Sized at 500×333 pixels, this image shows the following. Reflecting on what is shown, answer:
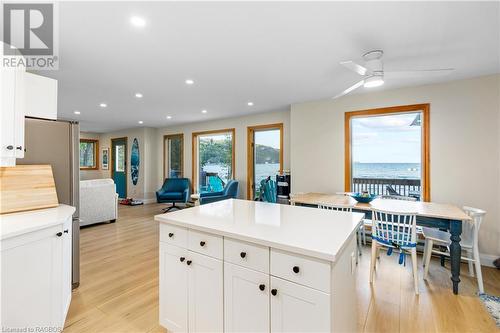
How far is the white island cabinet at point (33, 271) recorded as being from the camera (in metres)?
1.39

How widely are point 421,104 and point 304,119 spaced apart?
6.06ft

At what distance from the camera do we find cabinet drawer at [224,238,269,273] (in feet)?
4.13

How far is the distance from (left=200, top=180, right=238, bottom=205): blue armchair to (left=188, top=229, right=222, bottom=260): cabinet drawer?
12.4 feet

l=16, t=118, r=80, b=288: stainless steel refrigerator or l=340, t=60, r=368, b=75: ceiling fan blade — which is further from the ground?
l=340, t=60, r=368, b=75: ceiling fan blade

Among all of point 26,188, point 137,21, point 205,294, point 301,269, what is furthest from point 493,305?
point 26,188

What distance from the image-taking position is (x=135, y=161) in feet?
25.8

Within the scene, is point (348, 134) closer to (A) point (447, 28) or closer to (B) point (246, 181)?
(A) point (447, 28)

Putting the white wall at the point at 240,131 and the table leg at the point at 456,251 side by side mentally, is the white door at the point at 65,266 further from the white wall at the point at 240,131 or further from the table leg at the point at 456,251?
the white wall at the point at 240,131

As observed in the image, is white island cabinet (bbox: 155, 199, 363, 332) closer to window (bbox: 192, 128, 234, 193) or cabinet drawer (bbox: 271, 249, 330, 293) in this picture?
cabinet drawer (bbox: 271, 249, 330, 293)

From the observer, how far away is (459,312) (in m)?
2.06

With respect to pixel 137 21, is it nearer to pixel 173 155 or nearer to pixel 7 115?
pixel 7 115

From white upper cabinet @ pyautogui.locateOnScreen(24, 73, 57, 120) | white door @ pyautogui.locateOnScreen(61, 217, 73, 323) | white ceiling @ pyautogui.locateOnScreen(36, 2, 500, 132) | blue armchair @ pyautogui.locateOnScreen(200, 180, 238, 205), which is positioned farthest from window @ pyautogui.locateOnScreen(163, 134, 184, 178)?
white door @ pyautogui.locateOnScreen(61, 217, 73, 323)

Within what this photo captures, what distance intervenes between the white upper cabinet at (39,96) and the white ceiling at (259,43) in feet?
1.56

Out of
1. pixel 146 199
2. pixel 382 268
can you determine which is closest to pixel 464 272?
pixel 382 268
